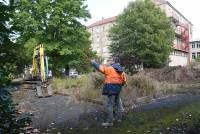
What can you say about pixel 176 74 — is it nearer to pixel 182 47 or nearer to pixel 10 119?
pixel 10 119

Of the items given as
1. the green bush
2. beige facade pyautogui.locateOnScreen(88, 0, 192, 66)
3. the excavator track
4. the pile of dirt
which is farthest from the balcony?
the green bush

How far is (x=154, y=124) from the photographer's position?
1114 centimetres

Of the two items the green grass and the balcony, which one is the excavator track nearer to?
the green grass

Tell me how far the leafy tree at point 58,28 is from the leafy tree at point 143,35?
10.2 metres

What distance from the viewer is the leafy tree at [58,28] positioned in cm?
4456

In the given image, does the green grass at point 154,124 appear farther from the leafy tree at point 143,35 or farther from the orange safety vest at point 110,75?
the leafy tree at point 143,35

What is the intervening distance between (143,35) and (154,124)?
1839 inches

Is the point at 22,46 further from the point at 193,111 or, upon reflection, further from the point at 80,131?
the point at 193,111

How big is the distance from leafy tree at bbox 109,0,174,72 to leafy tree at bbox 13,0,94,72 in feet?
33.6

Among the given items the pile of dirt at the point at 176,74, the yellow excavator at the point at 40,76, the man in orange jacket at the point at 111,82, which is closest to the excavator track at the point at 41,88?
the yellow excavator at the point at 40,76

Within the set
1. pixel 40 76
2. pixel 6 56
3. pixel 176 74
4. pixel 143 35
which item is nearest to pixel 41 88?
pixel 40 76

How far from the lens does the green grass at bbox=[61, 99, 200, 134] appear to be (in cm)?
1020

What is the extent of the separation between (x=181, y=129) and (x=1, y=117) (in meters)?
6.39

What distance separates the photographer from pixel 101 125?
1152 centimetres
